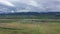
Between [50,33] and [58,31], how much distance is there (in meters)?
0.37

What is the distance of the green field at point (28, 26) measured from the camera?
13.2 feet

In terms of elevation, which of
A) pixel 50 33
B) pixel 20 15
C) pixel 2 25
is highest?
pixel 20 15

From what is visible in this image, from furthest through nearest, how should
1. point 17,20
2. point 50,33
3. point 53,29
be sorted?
point 17,20 → point 53,29 → point 50,33

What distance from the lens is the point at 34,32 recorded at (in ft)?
13.1

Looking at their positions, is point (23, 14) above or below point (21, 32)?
above

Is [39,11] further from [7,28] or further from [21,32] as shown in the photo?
[7,28]

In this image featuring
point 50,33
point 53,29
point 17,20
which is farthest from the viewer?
point 17,20

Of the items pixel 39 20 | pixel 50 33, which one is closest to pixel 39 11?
pixel 39 20

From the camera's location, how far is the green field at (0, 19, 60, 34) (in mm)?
4027

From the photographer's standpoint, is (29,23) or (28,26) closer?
(28,26)

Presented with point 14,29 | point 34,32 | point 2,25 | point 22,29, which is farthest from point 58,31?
point 2,25

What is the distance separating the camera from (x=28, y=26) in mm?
4145

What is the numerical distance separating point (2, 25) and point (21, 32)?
0.74 metres

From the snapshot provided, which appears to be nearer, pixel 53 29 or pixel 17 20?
pixel 53 29
